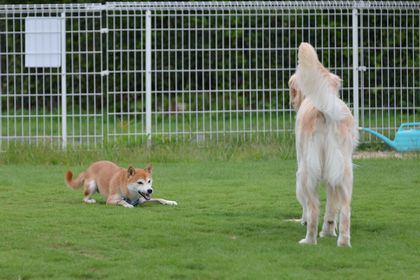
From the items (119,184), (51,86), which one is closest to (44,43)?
(51,86)

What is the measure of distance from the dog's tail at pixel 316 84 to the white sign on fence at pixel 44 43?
7476mm

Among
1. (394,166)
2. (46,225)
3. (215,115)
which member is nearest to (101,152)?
(215,115)

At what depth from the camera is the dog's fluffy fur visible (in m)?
6.80

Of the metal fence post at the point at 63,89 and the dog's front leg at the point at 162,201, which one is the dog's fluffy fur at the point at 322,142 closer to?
the dog's front leg at the point at 162,201

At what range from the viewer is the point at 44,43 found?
13.8 metres

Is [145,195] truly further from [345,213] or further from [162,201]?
[345,213]

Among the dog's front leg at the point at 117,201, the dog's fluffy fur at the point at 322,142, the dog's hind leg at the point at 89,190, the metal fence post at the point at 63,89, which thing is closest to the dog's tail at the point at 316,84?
the dog's fluffy fur at the point at 322,142

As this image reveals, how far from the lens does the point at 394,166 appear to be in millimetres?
12125

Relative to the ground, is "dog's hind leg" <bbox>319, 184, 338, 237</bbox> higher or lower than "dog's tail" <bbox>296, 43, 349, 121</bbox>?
lower

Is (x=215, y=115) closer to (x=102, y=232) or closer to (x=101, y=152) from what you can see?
(x=101, y=152)

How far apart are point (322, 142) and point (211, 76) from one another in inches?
316

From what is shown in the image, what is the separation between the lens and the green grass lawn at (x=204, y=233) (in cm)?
616

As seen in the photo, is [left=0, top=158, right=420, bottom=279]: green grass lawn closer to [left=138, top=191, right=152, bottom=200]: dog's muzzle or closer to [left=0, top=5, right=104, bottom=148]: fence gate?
[left=138, top=191, right=152, bottom=200]: dog's muzzle

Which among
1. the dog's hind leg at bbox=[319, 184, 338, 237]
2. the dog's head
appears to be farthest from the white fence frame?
the dog's hind leg at bbox=[319, 184, 338, 237]
